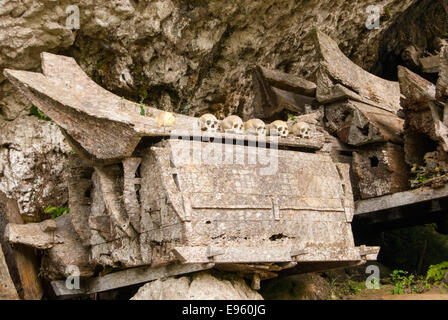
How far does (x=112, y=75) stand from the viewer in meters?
12.5

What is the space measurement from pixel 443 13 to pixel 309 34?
750cm

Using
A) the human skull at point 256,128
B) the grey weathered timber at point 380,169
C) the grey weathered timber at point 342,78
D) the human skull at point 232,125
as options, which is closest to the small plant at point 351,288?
the grey weathered timber at point 380,169

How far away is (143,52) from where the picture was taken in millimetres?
12562

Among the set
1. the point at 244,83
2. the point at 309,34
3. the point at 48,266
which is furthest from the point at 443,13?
the point at 48,266

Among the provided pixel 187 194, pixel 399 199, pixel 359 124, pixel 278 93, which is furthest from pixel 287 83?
pixel 187 194

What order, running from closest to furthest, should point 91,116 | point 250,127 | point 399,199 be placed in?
point 91,116
point 250,127
point 399,199

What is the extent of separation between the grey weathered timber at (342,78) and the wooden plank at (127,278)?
6308 mm

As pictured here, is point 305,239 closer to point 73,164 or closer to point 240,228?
point 240,228

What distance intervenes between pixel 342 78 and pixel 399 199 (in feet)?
10.0

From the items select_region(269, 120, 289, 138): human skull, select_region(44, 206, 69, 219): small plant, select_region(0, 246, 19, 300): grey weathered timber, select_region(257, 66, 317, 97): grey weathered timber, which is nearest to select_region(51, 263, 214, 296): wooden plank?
select_region(0, 246, 19, 300): grey weathered timber

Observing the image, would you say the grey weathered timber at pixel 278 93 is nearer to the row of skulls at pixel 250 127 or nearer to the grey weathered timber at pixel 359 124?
the grey weathered timber at pixel 359 124

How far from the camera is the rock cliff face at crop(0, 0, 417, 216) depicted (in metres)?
11.2

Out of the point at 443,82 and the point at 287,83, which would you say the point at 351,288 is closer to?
the point at 443,82

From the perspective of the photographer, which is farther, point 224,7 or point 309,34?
point 309,34
